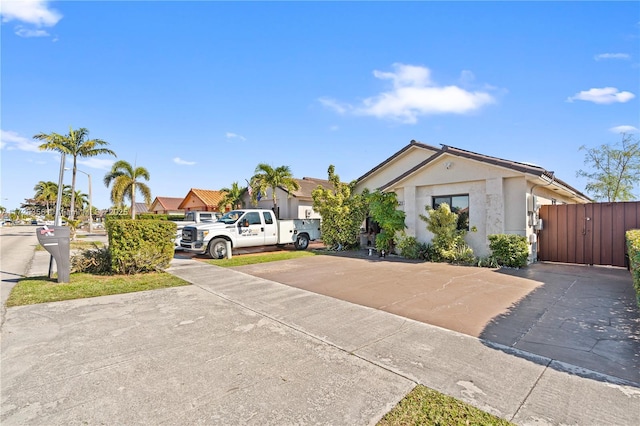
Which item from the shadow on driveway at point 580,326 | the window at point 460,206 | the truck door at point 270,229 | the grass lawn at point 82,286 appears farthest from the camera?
the truck door at point 270,229

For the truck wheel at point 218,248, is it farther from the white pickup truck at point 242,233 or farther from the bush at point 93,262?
the bush at point 93,262

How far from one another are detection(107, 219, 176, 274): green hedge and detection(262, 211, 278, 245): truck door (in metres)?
5.44

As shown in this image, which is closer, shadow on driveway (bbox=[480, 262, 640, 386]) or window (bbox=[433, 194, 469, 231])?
shadow on driveway (bbox=[480, 262, 640, 386])

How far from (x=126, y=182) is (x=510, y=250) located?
31.0 m

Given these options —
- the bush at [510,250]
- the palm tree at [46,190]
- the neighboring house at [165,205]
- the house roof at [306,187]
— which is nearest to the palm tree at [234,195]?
the house roof at [306,187]

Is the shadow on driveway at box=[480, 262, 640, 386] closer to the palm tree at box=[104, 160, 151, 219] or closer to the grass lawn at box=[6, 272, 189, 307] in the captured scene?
the grass lawn at box=[6, 272, 189, 307]

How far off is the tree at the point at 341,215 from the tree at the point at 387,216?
4.34 ft

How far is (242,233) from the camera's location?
14078 millimetres

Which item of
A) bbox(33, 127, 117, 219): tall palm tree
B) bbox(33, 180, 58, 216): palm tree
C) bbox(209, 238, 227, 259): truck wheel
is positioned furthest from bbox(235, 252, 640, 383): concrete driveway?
bbox(33, 180, 58, 216): palm tree

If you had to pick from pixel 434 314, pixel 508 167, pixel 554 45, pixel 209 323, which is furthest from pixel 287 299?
pixel 554 45

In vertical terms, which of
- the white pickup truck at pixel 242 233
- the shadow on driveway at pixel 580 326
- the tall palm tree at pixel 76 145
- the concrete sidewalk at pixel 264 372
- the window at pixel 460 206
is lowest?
the concrete sidewalk at pixel 264 372

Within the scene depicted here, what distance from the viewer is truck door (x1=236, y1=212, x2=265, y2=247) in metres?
14.1

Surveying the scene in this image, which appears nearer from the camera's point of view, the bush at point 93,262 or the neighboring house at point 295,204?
the bush at point 93,262

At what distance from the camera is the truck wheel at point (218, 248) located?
13.1 m
